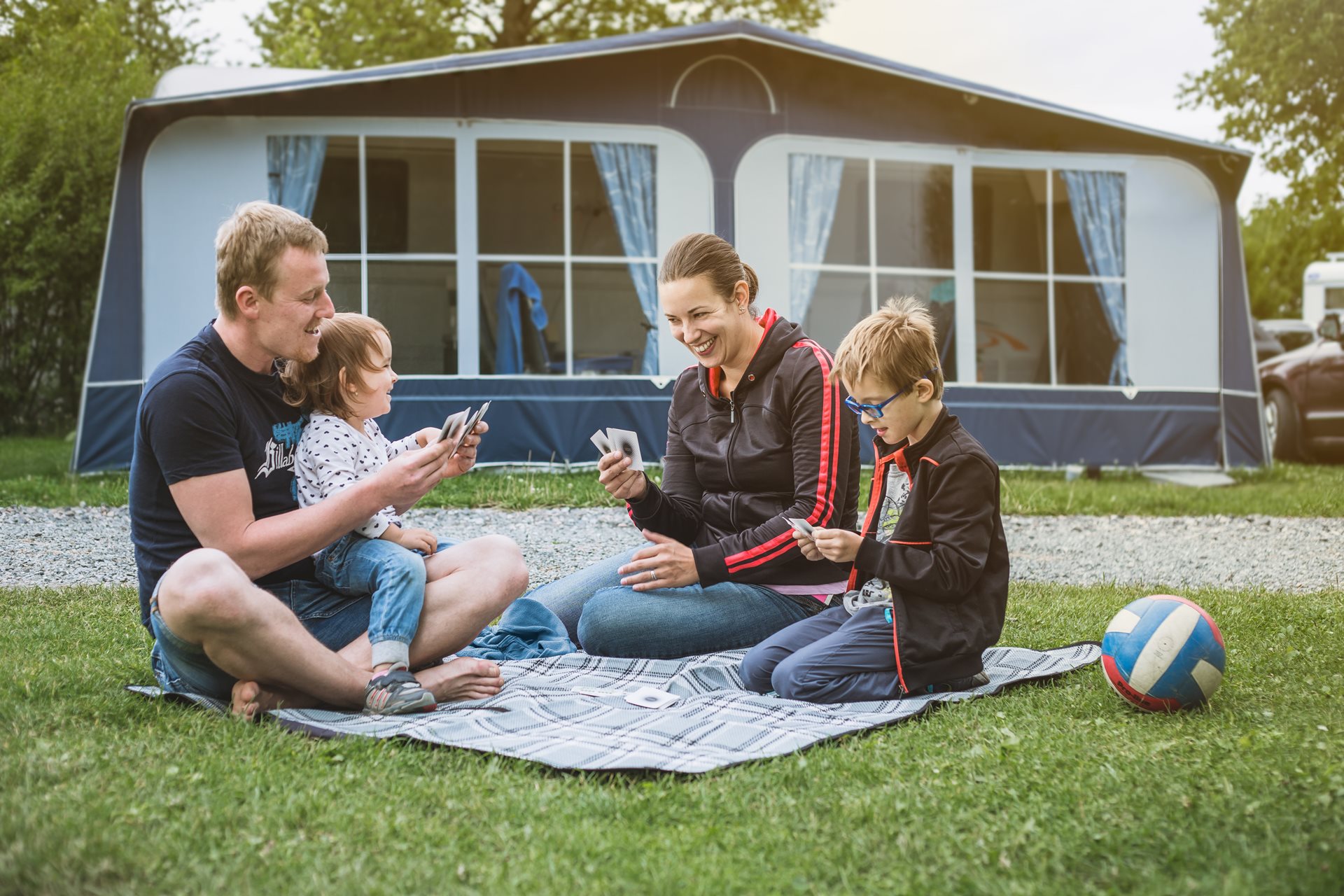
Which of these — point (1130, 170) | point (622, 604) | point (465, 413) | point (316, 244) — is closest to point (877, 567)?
point (622, 604)

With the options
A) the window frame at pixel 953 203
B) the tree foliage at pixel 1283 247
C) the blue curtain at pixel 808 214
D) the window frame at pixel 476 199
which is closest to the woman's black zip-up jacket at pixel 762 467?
the window frame at pixel 476 199

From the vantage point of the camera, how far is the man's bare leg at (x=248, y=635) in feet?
9.12

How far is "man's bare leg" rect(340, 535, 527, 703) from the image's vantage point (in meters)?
3.31

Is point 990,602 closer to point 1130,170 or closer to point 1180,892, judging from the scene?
point 1180,892

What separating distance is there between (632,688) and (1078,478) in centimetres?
741

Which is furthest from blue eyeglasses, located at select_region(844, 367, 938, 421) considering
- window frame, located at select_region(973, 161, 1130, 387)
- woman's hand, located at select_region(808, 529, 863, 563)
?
window frame, located at select_region(973, 161, 1130, 387)

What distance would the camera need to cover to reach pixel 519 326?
32.8ft

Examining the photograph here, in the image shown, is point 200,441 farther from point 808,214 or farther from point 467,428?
point 808,214

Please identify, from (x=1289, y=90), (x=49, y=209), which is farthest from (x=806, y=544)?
(x=1289, y=90)

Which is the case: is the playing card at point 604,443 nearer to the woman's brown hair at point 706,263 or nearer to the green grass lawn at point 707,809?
the woman's brown hair at point 706,263

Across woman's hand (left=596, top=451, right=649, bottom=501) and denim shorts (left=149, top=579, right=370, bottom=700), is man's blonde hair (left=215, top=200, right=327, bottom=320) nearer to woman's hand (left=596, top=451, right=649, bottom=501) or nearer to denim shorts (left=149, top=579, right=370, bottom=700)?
denim shorts (left=149, top=579, right=370, bottom=700)

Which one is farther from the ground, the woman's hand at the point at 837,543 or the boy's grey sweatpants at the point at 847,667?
the woman's hand at the point at 837,543

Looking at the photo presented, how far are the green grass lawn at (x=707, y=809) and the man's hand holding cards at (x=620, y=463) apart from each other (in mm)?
1100

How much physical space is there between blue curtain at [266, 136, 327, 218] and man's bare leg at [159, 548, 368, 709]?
7.27m
